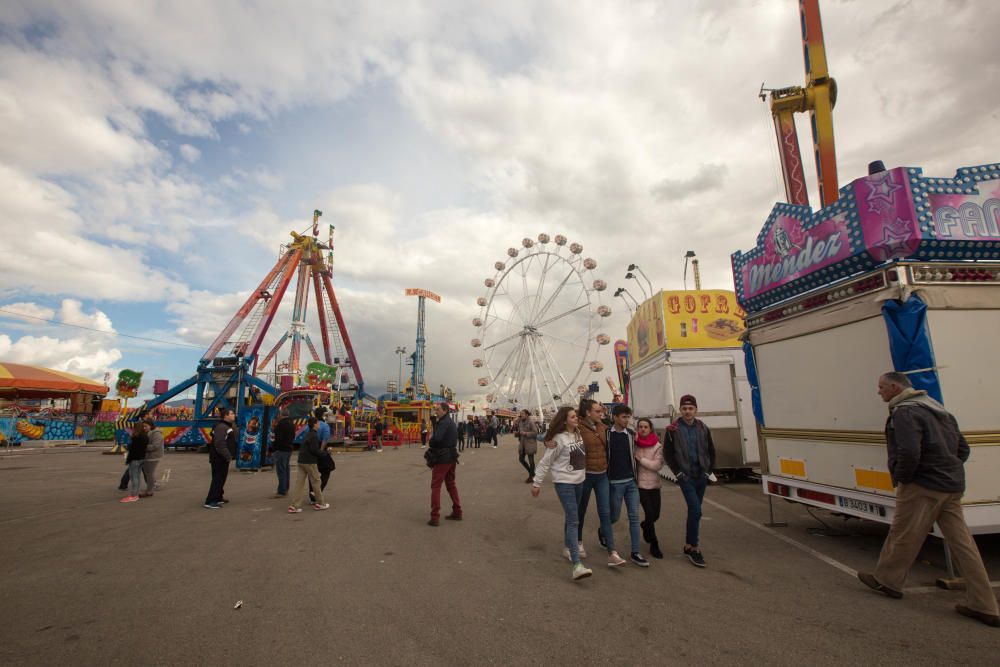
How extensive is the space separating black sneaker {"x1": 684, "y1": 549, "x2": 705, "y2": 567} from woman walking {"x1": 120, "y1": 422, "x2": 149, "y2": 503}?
9.22 metres

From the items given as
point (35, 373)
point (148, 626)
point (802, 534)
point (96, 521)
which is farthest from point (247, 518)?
point (35, 373)

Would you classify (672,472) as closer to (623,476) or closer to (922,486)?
(623,476)

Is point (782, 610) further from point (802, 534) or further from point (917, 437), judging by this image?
point (802, 534)

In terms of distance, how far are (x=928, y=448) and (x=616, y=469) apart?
102 inches

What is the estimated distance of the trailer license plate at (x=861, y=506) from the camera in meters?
4.64

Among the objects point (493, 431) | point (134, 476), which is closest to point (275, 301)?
point (493, 431)

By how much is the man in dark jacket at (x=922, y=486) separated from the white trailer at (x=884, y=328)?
745 millimetres

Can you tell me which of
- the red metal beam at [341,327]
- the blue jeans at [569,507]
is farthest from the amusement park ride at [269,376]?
the blue jeans at [569,507]

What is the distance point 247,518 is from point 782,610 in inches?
276

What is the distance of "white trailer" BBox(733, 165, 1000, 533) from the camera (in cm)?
436

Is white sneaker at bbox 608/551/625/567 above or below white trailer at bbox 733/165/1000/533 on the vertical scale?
below

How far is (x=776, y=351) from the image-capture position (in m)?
6.25

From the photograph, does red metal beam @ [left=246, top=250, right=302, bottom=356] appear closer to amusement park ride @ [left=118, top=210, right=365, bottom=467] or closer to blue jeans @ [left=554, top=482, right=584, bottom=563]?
amusement park ride @ [left=118, top=210, right=365, bottom=467]

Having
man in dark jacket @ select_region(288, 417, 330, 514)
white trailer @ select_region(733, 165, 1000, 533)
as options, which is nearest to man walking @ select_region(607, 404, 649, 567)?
white trailer @ select_region(733, 165, 1000, 533)
